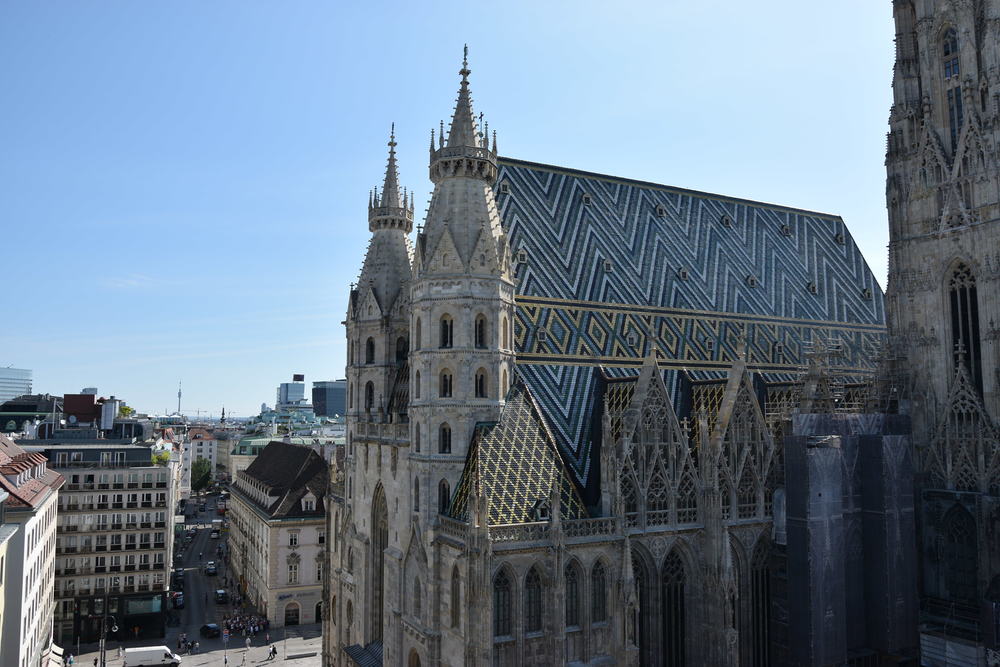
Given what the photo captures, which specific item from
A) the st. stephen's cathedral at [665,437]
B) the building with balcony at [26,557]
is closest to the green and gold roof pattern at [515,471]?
the st. stephen's cathedral at [665,437]

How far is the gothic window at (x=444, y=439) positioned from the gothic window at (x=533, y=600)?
→ 7328 millimetres

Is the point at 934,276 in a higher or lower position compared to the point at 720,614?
higher

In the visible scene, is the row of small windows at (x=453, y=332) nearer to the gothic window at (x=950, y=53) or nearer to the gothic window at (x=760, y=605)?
the gothic window at (x=760, y=605)

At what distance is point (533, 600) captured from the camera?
34812 millimetres

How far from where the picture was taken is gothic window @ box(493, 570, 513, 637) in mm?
33812

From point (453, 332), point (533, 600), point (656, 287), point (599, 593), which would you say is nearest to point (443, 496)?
point (533, 600)

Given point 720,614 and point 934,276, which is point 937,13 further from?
point 720,614

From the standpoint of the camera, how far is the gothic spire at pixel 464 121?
40.8 meters

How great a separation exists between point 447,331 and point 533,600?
1359 centimetres

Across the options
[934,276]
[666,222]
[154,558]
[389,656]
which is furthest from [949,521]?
[154,558]

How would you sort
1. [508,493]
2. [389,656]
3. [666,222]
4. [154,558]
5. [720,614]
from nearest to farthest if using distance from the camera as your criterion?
[508,493]
[720,614]
[389,656]
[666,222]
[154,558]

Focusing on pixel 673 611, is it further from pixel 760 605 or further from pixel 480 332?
pixel 480 332

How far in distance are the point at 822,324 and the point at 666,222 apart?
13409 millimetres

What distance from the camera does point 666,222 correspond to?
174 ft
